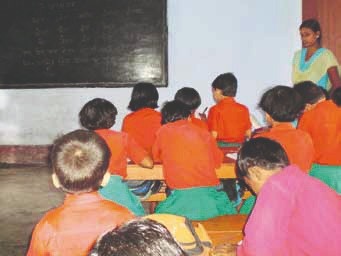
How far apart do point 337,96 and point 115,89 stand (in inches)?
141

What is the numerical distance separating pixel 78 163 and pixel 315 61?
3216mm

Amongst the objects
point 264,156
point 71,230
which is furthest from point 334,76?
point 71,230

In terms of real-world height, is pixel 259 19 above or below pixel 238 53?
above

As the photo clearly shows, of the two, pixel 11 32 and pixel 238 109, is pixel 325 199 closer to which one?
pixel 238 109

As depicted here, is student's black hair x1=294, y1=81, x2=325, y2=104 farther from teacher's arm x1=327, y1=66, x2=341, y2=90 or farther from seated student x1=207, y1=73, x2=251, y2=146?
teacher's arm x1=327, y1=66, x2=341, y2=90

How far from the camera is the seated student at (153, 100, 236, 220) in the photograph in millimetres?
2920

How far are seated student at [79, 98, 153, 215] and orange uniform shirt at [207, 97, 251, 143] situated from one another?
52.6 inches

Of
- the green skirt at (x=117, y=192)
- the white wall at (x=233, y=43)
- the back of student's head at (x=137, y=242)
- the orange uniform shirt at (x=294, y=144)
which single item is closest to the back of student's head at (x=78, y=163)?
the back of student's head at (x=137, y=242)

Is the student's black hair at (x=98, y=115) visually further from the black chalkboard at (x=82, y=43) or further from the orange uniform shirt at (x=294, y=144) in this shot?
the black chalkboard at (x=82, y=43)

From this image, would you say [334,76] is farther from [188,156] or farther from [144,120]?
[188,156]

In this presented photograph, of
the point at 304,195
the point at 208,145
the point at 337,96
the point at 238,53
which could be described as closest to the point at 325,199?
the point at 304,195

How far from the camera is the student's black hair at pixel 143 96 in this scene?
381cm

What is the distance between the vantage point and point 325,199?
157 centimetres

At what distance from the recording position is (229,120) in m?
4.14
